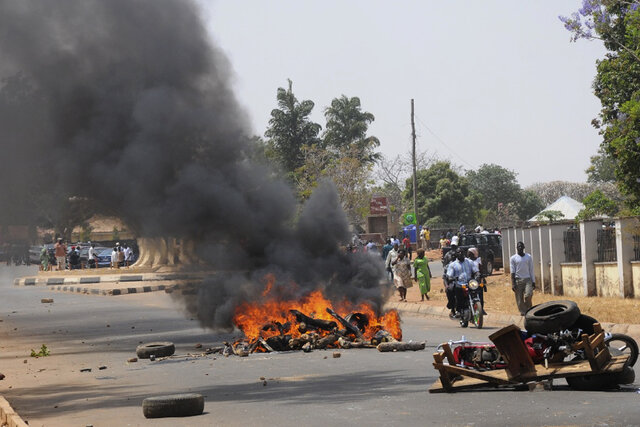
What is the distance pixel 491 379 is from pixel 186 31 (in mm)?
12103

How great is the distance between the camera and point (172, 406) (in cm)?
848

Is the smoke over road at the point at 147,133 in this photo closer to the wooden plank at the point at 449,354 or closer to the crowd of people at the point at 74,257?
the wooden plank at the point at 449,354

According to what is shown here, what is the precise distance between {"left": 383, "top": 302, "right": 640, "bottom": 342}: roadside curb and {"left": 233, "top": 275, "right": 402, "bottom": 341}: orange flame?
1.15 m

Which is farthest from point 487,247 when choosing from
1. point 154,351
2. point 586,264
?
point 154,351

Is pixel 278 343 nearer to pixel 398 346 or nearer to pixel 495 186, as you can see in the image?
pixel 398 346

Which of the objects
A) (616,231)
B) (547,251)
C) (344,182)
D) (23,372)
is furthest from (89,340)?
(344,182)

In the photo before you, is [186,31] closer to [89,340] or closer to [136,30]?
[136,30]

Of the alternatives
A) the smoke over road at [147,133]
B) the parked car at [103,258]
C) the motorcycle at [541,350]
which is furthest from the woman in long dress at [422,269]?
the parked car at [103,258]

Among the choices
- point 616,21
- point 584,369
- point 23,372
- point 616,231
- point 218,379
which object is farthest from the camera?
point 616,21

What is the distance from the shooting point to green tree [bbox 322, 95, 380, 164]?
6719 centimetres

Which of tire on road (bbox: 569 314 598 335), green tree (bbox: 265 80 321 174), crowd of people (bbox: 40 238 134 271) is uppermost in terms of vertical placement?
green tree (bbox: 265 80 321 174)

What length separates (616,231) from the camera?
71.7 feet

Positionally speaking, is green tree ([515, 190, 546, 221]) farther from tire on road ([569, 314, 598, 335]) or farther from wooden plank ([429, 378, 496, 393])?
wooden plank ([429, 378, 496, 393])

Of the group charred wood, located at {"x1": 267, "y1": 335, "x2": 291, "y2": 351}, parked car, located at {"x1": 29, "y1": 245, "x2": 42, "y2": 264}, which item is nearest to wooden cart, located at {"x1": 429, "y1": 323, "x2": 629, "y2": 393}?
charred wood, located at {"x1": 267, "y1": 335, "x2": 291, "y2": 351}
